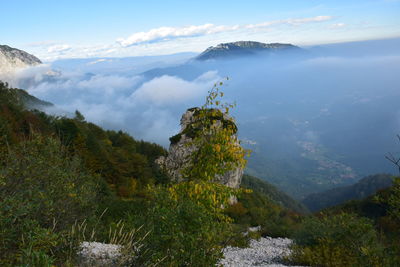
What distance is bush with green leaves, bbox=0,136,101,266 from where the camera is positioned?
4.26m

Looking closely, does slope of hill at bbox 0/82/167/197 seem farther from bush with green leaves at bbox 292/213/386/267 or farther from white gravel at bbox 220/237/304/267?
bush with green leaves at bbox 292/213/386/267

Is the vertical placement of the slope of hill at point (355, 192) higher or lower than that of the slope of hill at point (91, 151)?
lower

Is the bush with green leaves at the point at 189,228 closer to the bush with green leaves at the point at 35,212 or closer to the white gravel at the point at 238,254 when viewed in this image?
the white gravel at the point at 238,254

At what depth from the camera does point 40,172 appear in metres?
7.25

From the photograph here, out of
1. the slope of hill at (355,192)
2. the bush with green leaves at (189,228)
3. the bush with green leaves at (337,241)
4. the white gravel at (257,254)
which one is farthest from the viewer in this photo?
the slope of hill at (355,192)

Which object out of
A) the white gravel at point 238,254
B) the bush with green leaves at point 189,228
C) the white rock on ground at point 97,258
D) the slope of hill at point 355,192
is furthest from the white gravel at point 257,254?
the slope of hill at point 355,192

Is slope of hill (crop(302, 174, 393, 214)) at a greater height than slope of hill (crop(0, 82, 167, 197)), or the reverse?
slope of hill (crop(0, 82, 167, 197))

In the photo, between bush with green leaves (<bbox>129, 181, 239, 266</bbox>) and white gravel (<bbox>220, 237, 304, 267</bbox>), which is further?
white gravel (<bbox>220, 237, 304, 267</bbox>)

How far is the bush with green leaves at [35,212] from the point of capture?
14.0ft

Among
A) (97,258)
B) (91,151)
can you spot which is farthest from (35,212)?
(91,151)

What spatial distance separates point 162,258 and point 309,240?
13.2 m

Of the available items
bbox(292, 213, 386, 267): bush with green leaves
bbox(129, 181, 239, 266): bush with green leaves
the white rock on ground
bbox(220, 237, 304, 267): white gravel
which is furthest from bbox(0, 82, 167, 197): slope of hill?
bbox(129, 181, 239, 266): bush with green leaves

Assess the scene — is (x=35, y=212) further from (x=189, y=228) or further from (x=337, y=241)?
(x=337, y=241)

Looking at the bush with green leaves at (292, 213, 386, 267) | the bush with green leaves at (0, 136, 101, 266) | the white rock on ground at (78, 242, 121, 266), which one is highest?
the bush with green leaves at (0, 136, 101, 266)
